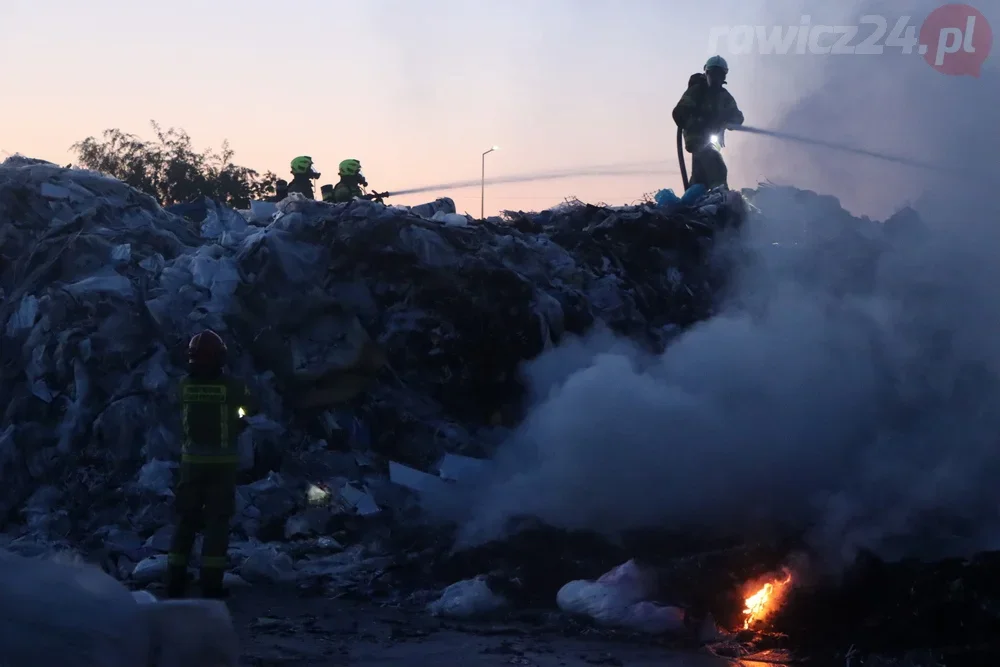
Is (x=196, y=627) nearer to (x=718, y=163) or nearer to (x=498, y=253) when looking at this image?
(x=498, y=253)

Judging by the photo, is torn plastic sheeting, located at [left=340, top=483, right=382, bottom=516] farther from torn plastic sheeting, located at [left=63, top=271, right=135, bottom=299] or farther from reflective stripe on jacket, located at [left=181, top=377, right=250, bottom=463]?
torn plastic sheeting, located at [left=63, top=271, right=135, bottom=299]

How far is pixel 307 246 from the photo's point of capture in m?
8.48

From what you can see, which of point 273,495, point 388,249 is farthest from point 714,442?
Answer: point 388,249

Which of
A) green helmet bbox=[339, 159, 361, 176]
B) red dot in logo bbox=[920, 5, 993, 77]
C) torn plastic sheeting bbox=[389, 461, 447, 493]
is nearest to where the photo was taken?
torn plastic sheeting bbox=[389, 461, 447, 493]

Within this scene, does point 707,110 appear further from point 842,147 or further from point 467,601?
point 467,601

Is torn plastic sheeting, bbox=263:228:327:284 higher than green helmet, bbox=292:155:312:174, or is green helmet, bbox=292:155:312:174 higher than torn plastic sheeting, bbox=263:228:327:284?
green helmet, bbox=292:155:312:174

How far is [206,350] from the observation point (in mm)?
5387

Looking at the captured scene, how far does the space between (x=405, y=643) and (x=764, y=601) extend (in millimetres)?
1595

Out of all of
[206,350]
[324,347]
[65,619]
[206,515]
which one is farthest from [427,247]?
[65,619]

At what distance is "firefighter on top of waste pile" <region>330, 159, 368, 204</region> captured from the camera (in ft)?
35.1

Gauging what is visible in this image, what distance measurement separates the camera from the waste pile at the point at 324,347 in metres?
6.48

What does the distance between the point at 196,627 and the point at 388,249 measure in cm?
523

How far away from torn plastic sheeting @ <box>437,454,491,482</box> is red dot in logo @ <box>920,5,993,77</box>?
13.8 ft

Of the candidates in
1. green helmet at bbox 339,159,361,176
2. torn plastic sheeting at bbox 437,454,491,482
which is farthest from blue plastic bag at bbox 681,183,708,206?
torn plastic sheeting at bbox 437,454,491,482
